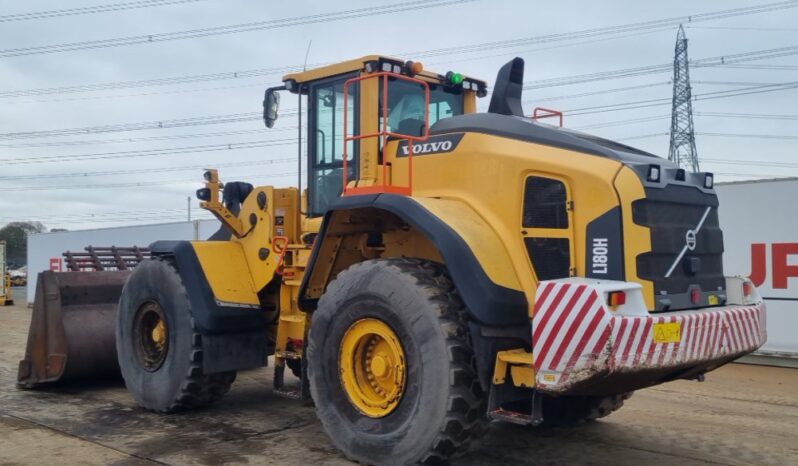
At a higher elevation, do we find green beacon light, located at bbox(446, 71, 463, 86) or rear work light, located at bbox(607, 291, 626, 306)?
green beacon light, located at bbox(446, 71, 463, 86)

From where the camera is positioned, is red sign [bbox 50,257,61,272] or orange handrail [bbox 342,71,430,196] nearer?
→ orange handrail [bbox 342,71,430,196]

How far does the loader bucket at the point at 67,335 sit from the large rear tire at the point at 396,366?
395cm

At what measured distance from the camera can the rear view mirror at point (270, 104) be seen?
7.14m

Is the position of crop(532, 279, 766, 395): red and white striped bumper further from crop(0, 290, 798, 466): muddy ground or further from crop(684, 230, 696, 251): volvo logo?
crop(0, 290, 798, 466): muddy ground

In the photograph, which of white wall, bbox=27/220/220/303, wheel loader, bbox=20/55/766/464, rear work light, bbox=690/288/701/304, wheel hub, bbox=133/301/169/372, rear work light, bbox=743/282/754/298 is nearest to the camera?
wheel loader, bbox=20/55/766/464

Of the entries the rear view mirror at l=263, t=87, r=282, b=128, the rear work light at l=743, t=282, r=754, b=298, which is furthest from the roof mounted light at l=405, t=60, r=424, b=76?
the rear work light at l=743, t=282, r=754, b=298

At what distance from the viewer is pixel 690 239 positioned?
17.1 feet

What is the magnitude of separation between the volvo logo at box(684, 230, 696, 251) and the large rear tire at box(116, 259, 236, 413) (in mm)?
4180

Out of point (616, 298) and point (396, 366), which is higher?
point (616, 298)

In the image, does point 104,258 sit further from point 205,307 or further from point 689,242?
point 689,242

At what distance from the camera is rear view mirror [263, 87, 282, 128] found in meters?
7.14

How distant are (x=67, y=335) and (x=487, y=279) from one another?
17.9 feet

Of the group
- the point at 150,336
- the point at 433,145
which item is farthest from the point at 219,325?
the point at 433,145

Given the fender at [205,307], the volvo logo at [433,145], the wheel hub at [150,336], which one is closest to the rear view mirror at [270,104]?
the fender at [205,307]
